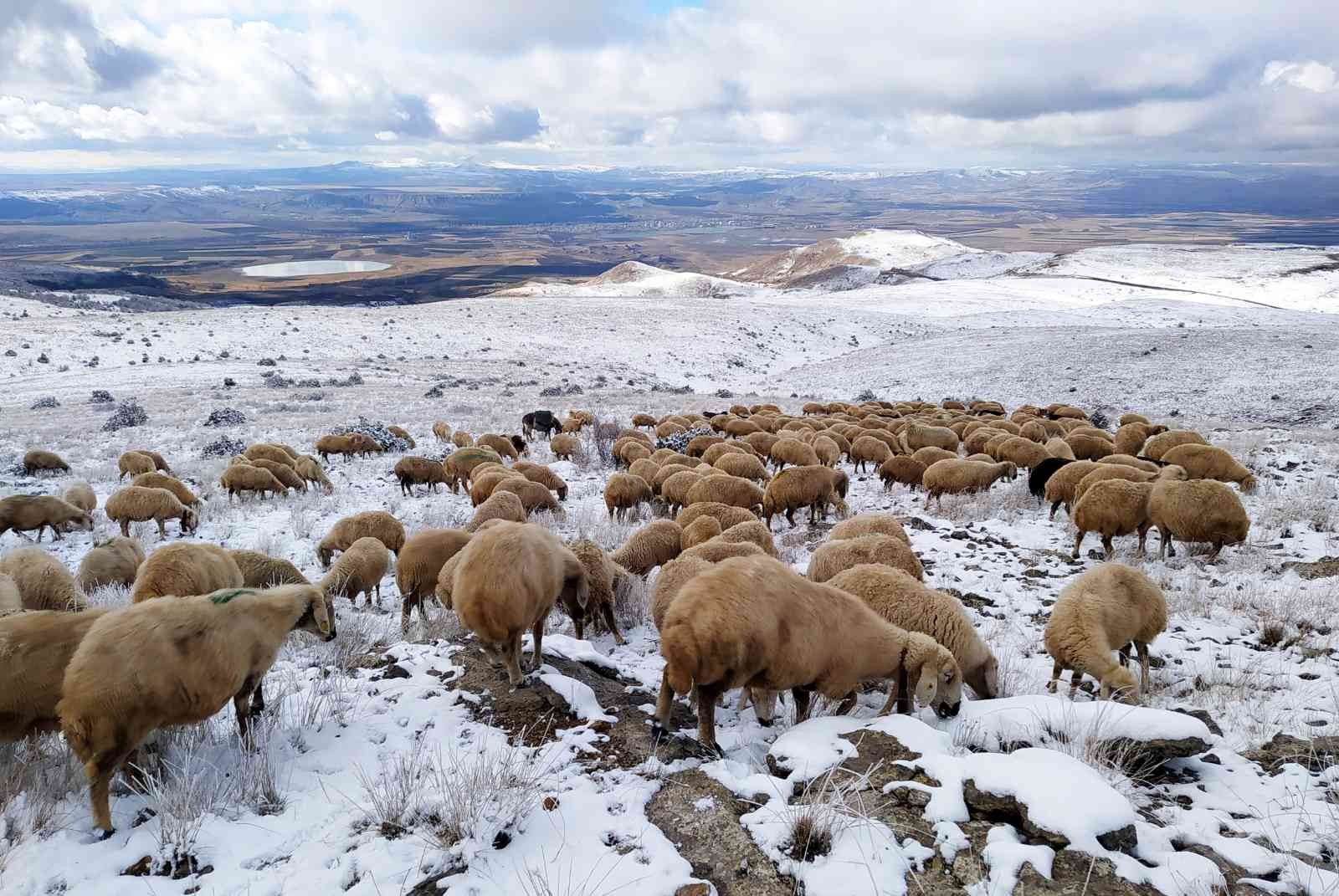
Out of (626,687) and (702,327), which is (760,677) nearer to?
(626,687)

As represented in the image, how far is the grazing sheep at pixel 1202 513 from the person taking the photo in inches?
339

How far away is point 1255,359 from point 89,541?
44.5m

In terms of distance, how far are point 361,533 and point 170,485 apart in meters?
5.07

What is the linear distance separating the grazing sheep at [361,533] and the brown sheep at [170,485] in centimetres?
403

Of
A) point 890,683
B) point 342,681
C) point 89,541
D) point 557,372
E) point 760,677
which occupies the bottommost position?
point 557,372

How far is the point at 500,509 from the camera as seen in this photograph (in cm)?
1019

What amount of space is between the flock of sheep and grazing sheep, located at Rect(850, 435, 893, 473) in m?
2.76

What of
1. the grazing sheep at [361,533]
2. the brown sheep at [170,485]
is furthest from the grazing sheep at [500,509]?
the brown sheep at [170,485]

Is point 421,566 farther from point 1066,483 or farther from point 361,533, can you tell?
point 1066,483

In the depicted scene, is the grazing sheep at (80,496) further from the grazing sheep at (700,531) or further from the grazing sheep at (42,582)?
the grazing sheep at (700,531)

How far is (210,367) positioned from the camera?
37.2 metres

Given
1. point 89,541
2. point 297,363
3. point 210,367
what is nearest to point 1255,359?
point 89,541

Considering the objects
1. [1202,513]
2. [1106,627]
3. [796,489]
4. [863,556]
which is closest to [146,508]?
[796,489]

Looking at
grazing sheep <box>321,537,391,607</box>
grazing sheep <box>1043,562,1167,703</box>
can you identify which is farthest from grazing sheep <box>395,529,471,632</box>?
grazing sheep <box>1043,562,1167,703</box>
